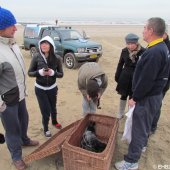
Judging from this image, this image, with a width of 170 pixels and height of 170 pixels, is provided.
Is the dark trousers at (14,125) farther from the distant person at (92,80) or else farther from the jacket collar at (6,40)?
the distant person at (92,80)

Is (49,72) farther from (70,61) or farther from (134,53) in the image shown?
(70,61)

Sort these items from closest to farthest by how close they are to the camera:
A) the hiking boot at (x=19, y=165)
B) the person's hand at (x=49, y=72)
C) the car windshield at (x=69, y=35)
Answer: the hiking boot at (x=19, y=165)
the person's hand at (x=49, y=72)
the car windshield at (x=69, y=35)

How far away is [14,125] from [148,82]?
1.91m

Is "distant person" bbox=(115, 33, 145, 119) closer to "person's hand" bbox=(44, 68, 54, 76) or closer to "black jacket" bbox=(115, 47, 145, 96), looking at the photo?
"black jacket" bbox=(115, 47, 145, 96)

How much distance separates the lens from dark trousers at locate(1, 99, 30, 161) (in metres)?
3.59

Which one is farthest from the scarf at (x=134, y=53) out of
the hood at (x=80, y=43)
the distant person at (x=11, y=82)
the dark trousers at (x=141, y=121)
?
the hood at (x=80, y=43)

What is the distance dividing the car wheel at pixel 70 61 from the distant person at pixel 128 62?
5.30 m

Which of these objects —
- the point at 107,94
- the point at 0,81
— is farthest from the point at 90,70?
the point at 107,94

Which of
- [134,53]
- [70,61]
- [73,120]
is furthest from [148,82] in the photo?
[70,61]


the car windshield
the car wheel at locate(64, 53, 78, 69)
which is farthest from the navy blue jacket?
the car windshield

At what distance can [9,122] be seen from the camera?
11.9ft

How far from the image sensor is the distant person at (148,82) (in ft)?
10.7

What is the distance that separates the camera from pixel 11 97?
3.48 meters

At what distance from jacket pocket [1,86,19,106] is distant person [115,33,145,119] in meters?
2.18
